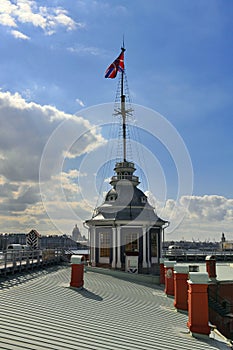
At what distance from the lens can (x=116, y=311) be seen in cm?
1255

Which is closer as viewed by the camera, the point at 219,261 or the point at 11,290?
the point at 11,290

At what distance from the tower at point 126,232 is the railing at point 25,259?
362 cm

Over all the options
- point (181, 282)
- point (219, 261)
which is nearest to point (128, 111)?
point (219, 261)

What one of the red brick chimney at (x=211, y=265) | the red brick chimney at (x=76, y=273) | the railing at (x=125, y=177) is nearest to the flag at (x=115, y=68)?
the railing at (x=125, y=177)

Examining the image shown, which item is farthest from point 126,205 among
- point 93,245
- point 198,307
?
point 198,307

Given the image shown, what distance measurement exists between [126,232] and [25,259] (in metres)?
10.1

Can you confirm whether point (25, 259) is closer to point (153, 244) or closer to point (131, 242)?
point (131, 242)

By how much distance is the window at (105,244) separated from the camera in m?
29.4

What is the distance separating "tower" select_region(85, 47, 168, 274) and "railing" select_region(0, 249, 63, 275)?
3.62m

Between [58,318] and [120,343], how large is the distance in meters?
2.03

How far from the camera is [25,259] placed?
69.4ft

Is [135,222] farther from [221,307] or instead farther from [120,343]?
[120,343]

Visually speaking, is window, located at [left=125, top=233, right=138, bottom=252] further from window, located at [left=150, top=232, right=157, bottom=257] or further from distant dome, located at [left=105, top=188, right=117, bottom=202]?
distant dome, located at [left=105, top=188, right=117, bottom=202]

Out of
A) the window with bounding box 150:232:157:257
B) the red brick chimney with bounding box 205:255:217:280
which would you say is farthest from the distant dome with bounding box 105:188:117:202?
the red brick chimney with bounding box 205:255:217:280
